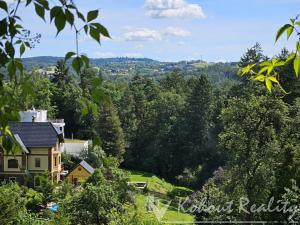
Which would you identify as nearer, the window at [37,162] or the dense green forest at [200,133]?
the dense green forest at [200,133]

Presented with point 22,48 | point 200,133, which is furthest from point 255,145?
point 200,133

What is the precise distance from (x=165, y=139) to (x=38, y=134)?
66.8 ft

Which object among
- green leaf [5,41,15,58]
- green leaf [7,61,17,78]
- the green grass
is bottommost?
the green grass

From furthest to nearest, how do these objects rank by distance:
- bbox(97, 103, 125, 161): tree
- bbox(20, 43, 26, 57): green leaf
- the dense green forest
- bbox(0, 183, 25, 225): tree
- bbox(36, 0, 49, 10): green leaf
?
bbox(97, 103, 125, 161): tree → the dense green forest → bbox(0, 183, 25, 225): tree → bbox(20, 43, 26, 57): green leaf → bbox(36, 0, 49, 10): green leaf

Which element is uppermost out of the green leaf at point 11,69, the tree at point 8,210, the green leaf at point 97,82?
the green leaf at point 11,69

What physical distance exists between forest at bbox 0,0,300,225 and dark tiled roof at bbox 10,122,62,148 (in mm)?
3287

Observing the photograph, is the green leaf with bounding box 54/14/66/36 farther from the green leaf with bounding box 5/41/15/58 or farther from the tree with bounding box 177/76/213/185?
the tree with bounding box 177/76/213/185

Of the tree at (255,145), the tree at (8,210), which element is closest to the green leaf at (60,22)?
the tree at (8,210)

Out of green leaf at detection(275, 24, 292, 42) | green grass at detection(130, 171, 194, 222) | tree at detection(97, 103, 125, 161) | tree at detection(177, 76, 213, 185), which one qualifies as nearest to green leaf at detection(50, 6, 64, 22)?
green leaf at detection(275, 24, 292, 42)

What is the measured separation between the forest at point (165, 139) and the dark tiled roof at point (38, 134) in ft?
10.8

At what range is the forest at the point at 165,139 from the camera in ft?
6.45

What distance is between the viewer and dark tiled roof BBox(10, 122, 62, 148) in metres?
30.1

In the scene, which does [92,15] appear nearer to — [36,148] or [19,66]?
[19,66]

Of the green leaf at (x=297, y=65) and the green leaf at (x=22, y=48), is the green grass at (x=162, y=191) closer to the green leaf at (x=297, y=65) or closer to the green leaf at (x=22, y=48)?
the green leaf at (x=22, y=48)
